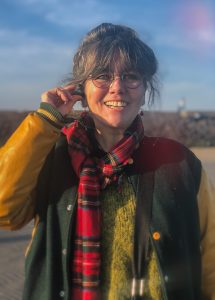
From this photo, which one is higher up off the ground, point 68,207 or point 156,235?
point 68,207

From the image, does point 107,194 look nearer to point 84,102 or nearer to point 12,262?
point 84,102

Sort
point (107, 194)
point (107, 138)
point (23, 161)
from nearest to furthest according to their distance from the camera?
point (23, 161), point (107, 194), point (107, 138)

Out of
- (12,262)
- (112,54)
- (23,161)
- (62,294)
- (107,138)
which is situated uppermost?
(112,54)

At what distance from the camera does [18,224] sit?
201cm

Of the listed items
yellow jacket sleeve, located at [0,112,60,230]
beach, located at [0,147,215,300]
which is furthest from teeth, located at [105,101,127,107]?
beach, located at [0,147,215,300]

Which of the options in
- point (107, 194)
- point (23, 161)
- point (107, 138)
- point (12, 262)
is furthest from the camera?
point (12, 262)

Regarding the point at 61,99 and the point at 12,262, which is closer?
the point at 61,99

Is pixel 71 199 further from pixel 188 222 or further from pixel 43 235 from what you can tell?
pixel 188 222

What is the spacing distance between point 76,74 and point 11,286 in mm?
3163

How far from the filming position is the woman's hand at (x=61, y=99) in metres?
2.03

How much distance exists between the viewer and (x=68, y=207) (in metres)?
1.96

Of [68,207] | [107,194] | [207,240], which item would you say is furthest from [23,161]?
[207,240]

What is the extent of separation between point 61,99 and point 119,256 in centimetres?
71

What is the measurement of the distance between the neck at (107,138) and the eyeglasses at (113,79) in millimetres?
213
